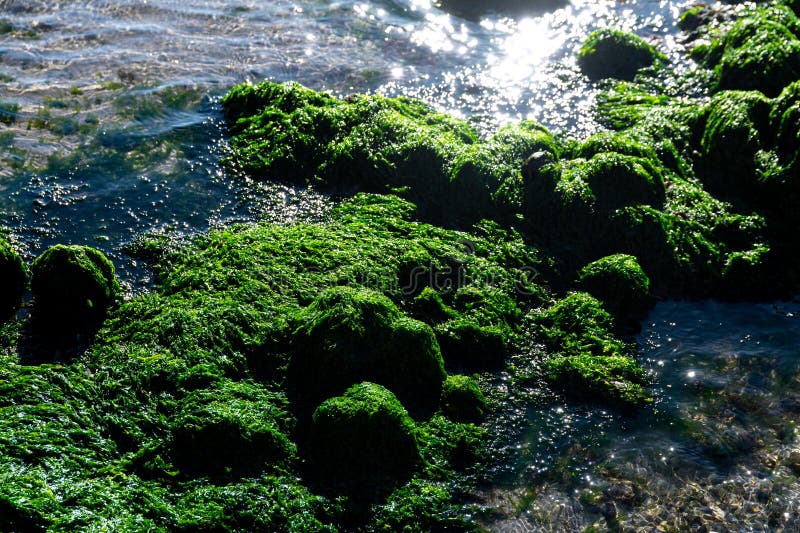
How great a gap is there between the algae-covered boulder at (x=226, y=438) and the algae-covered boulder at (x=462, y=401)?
139 centimetres

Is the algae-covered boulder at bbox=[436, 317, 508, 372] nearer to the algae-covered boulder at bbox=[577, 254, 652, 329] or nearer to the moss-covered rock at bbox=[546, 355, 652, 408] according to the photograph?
the moss-covered rock at bbox=[546, 355, 652, 408]

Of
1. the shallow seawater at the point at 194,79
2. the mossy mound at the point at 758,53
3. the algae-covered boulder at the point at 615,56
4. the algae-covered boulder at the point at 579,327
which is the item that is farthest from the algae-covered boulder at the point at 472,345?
the algae-covered boulder at the point at 615,56

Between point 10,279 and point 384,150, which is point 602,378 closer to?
point 384,150

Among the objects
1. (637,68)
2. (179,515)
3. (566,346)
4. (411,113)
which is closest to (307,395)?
(179,515)

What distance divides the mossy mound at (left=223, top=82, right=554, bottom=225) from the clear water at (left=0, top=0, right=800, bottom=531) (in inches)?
18.3

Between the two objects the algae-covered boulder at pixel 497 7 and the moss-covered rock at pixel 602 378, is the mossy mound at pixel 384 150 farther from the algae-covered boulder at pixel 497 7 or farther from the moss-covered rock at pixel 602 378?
the algae-covered boulder at pixel 497 7

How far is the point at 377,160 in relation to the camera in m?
9.05

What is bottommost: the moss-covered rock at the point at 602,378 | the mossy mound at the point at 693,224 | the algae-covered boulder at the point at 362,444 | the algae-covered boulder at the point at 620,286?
the algae-covered boulder at the point at 362,444

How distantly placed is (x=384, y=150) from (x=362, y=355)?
378cm

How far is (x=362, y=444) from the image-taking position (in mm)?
5547

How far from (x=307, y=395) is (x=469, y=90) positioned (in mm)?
6764

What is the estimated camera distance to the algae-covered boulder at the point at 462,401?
20.0 feet

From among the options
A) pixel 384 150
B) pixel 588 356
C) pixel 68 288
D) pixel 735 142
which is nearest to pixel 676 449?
pixel 588 356

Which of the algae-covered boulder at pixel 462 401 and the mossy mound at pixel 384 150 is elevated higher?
the mossy mound at pixel 384 150
